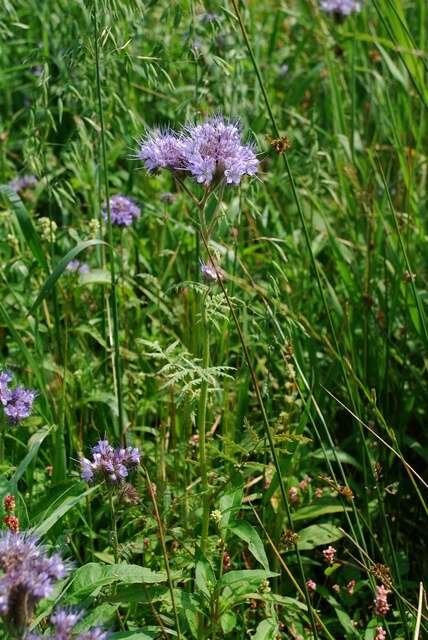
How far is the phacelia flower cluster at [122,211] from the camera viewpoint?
9.44 ft

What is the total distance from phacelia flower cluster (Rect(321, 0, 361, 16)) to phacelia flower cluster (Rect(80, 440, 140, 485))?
2816 millimetres

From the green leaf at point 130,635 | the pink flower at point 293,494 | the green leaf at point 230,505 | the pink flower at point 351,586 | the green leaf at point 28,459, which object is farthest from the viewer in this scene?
the pink flower at point 293,494

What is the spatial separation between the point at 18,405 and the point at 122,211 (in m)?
0.93

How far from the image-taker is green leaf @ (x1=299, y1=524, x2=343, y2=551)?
7.50ft

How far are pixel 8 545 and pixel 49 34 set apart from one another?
2656mm

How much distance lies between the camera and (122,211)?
114 inches

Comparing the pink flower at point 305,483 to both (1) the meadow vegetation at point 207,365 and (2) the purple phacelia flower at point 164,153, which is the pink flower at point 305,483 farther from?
(2) the purple phacelia flower at point 164,153

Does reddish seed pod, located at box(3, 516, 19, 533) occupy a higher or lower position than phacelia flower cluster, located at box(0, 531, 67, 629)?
higher

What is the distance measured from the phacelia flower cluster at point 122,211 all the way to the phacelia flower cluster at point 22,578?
4.96 ft

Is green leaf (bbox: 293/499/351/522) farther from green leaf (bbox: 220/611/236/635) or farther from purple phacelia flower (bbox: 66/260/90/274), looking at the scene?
purple phacelia flower (bbox: 66/260/90/274)

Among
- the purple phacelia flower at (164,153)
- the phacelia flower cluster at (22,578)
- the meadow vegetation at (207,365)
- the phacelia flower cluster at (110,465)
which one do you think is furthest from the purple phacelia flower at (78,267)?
the phacelia flower cluster at (22,578)

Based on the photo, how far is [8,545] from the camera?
1.49 m

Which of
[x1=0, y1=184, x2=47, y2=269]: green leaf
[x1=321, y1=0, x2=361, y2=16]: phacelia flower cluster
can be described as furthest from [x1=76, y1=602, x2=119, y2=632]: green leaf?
[x1=321, y1=0, x2=361, y2=16]: phacelia flower cluster

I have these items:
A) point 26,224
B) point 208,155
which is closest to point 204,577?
point 208,155
